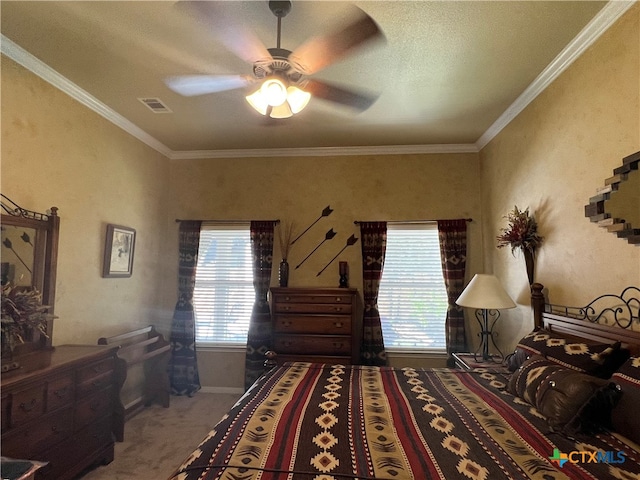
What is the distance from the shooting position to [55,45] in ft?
7.81

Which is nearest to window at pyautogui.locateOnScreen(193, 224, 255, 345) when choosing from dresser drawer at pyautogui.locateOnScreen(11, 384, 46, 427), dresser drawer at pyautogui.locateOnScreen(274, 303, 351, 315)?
dresser drawer at pyautogui.locateOnScreen(274, 303, 351, 315)

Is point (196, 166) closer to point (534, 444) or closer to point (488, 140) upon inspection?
point (488, 140)

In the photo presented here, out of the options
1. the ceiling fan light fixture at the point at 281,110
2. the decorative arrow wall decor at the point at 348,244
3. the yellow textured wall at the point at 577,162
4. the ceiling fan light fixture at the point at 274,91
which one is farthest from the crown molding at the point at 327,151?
the ceiling fan light fixture at the point at 274,91

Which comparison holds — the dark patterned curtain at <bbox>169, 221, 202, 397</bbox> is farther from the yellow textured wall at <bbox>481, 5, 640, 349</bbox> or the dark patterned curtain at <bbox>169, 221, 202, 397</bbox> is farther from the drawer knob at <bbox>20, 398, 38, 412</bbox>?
the yellow textured wall at <bbox>481, 5, 640, 349</bbox>

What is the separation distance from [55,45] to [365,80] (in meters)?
2.17

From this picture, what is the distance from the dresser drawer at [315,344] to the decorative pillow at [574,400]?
2088mm

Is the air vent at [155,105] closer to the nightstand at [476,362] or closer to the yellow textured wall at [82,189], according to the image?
the yellow textured wall at [82,189]

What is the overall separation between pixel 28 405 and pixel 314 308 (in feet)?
7.92

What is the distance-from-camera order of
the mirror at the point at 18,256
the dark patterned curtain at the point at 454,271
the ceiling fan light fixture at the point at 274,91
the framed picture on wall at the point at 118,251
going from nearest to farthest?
1. the ceiling fan light fixture at the point at 274,91
2. the mirror at the point at 18,256
3. the framed picture on wall at the point at 118,251
4. the dark patterned curtain at the point at 454,271

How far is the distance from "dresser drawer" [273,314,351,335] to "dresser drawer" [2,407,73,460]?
1.93 m

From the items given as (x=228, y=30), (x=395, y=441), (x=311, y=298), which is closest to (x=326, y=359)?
(x=311, y=298)

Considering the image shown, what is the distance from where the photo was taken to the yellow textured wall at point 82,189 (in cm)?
250

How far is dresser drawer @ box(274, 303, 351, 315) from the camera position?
379 cm

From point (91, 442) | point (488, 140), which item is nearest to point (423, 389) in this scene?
point (91, 442)
